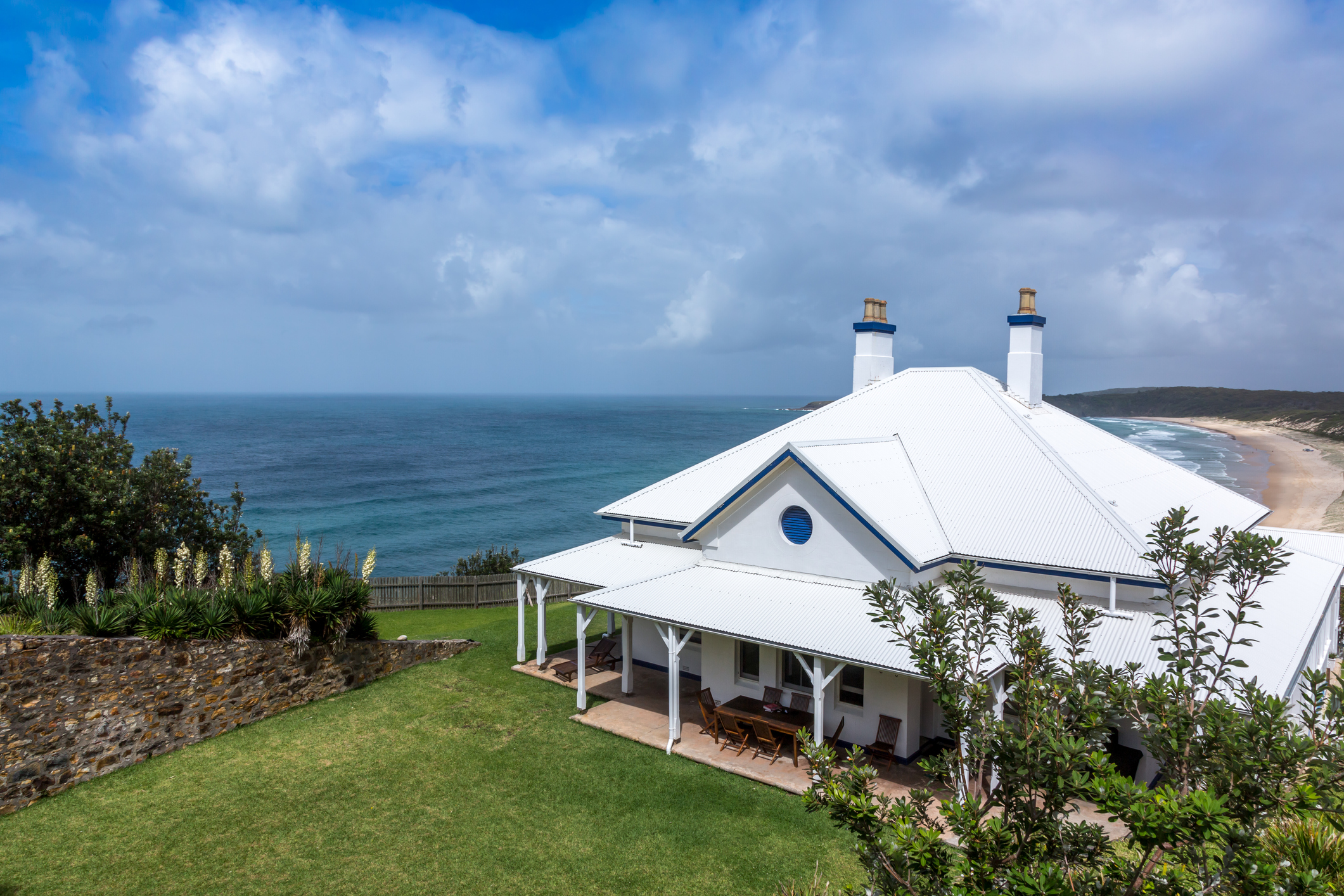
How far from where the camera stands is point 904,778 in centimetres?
1293

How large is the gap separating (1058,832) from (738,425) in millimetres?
185733

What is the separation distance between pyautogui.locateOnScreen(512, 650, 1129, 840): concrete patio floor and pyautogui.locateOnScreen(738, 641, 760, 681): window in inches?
47.9

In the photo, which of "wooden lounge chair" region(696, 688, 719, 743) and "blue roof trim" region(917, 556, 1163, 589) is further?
"wooden lounge chair" region(696, 688, 719, 743)

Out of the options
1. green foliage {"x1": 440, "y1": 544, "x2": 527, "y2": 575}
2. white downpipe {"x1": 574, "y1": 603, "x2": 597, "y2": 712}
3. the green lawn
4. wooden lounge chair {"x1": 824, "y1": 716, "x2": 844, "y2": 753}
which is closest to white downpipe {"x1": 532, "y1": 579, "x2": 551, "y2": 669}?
white downpipe {"x1": 574, "y1": 603, "x2": 597, "y2": 712}

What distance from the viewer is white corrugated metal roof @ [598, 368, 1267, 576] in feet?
46.7

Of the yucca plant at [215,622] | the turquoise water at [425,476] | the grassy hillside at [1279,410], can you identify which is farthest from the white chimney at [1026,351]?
the grassy hillside at [1279,410]

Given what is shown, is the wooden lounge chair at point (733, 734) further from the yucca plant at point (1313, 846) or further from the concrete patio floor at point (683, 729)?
the yucca plant at point (1313, 846)

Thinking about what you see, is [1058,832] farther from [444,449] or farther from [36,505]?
[444,449]

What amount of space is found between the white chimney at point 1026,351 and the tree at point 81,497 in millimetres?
18952

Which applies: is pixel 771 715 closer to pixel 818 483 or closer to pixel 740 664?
pixel 740 664

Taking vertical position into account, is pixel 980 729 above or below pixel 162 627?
above

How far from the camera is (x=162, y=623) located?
13594 mm

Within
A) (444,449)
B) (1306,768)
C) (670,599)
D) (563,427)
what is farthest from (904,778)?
(563,427)

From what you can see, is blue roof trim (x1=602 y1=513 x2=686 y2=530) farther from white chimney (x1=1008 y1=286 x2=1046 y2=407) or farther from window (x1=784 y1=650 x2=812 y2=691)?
white chimney (x1=1008 y1=286 x2=1046 y2=407)
